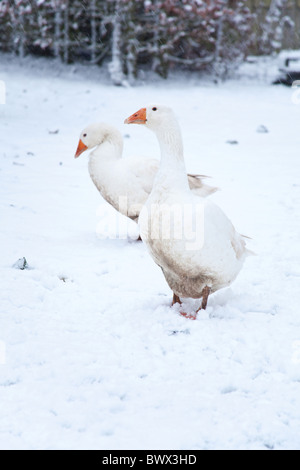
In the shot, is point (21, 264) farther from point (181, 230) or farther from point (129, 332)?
point (181, 230)

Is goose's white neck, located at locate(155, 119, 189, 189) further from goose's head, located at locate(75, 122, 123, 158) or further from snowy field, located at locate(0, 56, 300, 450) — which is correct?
goose's head, located at locate(75, 122, 123, 158)

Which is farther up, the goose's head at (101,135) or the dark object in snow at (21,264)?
the goose's head at (101,135)

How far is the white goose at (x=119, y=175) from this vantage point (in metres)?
5.38

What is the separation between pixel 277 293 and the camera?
430 cm

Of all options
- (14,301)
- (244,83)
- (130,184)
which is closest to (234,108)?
(244,83)

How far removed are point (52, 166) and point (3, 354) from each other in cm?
584

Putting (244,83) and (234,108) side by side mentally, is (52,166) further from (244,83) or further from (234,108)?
(244,83)

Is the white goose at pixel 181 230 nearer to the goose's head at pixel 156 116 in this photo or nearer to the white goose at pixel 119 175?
the goose's head at pixel 156 116

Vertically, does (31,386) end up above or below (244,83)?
above

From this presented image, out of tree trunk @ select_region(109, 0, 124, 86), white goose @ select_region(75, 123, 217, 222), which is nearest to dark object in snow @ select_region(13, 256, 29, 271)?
white goose @ select_region(75, 123, 217, 222)

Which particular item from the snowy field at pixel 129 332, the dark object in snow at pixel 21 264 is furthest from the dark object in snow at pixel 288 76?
the dark object in snow at pixel 21 264

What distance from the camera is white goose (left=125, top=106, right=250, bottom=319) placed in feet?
11.1

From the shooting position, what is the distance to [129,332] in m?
3.53

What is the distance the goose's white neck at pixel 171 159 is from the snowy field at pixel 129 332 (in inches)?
40.2
